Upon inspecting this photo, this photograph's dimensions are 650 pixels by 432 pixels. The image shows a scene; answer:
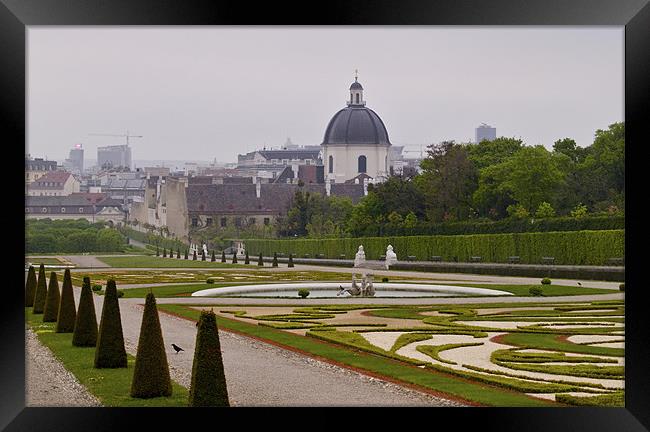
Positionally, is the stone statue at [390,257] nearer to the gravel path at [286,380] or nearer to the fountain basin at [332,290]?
the fountain basin at [332,290]

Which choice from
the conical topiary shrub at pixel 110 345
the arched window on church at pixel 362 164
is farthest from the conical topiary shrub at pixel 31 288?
the arched window on church at pixel 362 164

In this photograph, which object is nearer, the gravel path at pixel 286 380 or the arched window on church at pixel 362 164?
the gravel path at pixel 286 380

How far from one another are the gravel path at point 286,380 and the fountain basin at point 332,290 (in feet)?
32.6

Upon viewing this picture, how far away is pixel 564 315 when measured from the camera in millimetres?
16688

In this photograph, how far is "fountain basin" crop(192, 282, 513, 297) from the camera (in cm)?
2303

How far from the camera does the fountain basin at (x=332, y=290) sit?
907 inches

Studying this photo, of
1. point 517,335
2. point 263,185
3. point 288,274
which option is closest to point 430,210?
point 288,274

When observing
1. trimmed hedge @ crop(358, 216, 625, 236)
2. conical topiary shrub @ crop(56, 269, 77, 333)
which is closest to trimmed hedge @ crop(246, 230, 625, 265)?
trimmed hedge @ crop(358, 216, 625, 236)

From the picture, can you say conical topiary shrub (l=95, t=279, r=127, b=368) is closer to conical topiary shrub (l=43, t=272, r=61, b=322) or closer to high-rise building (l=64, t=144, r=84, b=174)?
conical topiary shrub (l=43, t=272, r=61, b=322)

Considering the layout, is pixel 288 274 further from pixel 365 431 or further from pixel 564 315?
pixel 365 431

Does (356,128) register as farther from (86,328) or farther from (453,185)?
(86,328)

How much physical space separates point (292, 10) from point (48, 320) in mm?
10016

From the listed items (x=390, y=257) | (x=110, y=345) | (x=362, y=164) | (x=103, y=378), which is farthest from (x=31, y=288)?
(x=362, y=164)

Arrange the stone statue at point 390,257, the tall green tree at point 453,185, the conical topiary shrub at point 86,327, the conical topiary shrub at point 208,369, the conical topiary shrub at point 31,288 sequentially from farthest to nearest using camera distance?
the tall green tree at point 453,185, the stone statue at point 390,257, the conical topiary shrub at point 31,288, the conical topiary shrub at point 86,327, the conical topiary shrub at point 208,369
